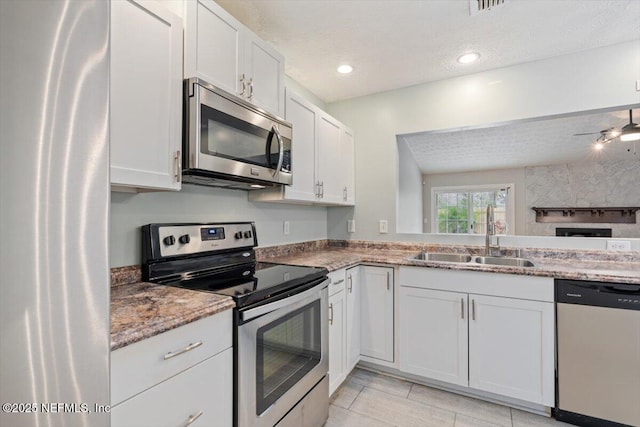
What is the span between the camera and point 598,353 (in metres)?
1.73

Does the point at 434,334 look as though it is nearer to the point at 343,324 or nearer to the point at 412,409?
the point at 412,409

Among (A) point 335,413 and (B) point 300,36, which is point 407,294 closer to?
(A) point 335,413

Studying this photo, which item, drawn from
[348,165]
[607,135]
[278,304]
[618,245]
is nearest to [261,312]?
[278,304]

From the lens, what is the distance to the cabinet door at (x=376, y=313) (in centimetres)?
234

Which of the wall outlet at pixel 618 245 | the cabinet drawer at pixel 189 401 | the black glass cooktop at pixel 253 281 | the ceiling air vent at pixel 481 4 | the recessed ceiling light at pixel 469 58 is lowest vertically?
the cabinet drawer at pixel 189 401

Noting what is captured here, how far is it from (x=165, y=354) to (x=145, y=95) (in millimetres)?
972

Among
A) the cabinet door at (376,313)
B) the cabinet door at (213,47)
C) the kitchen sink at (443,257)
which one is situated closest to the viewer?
the cabinet door at (213,47)

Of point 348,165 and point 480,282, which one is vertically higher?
point 348,165

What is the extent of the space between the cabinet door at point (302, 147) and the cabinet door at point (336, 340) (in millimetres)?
777

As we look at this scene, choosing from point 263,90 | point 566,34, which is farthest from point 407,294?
point 566,34

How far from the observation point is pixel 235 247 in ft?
6.24

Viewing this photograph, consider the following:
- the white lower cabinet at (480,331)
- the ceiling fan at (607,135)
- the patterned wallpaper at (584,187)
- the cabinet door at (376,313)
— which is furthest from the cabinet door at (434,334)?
the patterned wallpaper at (584,187)

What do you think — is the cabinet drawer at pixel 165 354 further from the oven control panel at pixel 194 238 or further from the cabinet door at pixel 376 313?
the cabinet door at pixel 376 313

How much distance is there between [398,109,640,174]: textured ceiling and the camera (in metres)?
3.75
